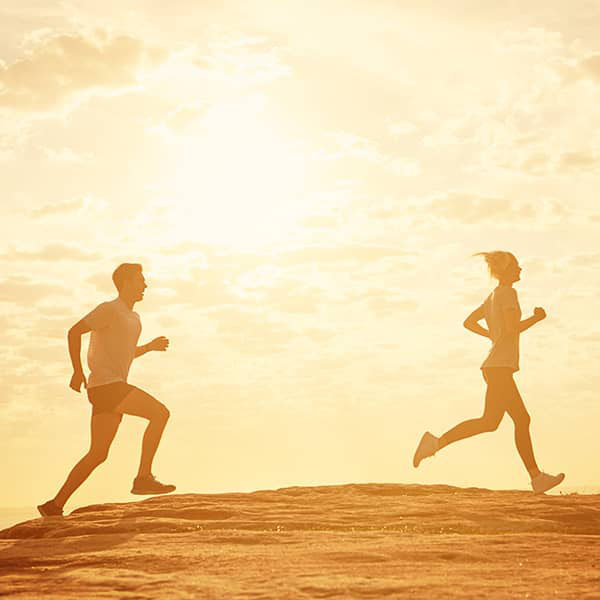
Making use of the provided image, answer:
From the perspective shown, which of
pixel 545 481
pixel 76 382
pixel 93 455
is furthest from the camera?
pixel 545 481

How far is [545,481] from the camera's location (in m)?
11.4

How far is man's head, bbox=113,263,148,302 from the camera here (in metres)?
10.7

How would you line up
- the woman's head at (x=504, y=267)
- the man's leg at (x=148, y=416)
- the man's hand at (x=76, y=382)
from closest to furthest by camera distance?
1. the man's hand at (x=76, y=382)
2. the man's leg at (x=148, y=416)
3. the woman's head at (x=504, y=267)

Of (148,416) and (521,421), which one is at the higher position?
(521,421)

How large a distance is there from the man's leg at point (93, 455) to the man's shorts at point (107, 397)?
58 mm

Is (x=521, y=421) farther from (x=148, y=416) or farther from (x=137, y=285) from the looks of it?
(x=137, y=285)

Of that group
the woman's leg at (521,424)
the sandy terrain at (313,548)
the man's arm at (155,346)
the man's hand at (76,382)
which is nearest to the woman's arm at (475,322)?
the woman's leg at (521,424)

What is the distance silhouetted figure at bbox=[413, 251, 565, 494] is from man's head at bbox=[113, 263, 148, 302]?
3.89 meters

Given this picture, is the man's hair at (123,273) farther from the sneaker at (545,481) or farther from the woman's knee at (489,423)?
the sneaker at (545,481)

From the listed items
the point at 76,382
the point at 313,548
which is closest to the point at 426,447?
the point at 76,382

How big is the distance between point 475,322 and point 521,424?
4.35 ft

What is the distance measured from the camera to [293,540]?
8.09 meters

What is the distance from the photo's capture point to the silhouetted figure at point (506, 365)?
11.5 m

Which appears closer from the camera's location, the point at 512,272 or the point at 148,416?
A: the point at 148,416
